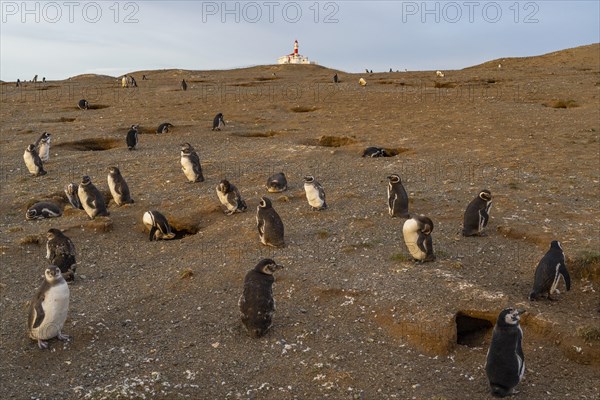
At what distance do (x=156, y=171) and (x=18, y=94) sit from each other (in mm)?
22545

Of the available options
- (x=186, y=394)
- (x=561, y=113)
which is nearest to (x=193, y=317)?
(x=186, y=394)

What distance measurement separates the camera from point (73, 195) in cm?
1318

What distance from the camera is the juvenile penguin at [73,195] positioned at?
514 inches

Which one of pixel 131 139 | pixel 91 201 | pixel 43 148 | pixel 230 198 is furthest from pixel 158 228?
pixel 43 148

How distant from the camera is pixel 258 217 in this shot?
10273 millimetres

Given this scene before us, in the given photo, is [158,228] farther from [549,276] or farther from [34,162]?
[34,162]

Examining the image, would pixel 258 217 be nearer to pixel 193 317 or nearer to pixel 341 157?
pixel 193 317

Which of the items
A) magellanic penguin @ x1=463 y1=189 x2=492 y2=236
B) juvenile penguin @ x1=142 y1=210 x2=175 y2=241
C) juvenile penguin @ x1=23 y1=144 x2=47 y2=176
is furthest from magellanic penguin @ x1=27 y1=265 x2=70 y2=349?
juvenile penguin @ x1=23 y1=144 x2=47 y2=176

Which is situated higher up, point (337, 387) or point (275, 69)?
point (275, 69)

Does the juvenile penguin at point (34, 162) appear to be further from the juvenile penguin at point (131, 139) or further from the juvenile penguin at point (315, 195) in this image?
the juvenile penguin at point (315, 195)

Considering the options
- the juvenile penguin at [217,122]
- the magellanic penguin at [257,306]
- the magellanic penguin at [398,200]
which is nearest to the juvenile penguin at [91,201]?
the magellanic penguin at [257,306]

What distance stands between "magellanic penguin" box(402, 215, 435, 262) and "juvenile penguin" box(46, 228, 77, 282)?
548 centimetres

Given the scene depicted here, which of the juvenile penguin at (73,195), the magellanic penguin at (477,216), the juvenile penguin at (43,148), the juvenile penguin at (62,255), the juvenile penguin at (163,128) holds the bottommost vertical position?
the juvenile penguin at (62,255)

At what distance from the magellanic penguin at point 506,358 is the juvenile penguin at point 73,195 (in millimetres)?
Result: 10197
